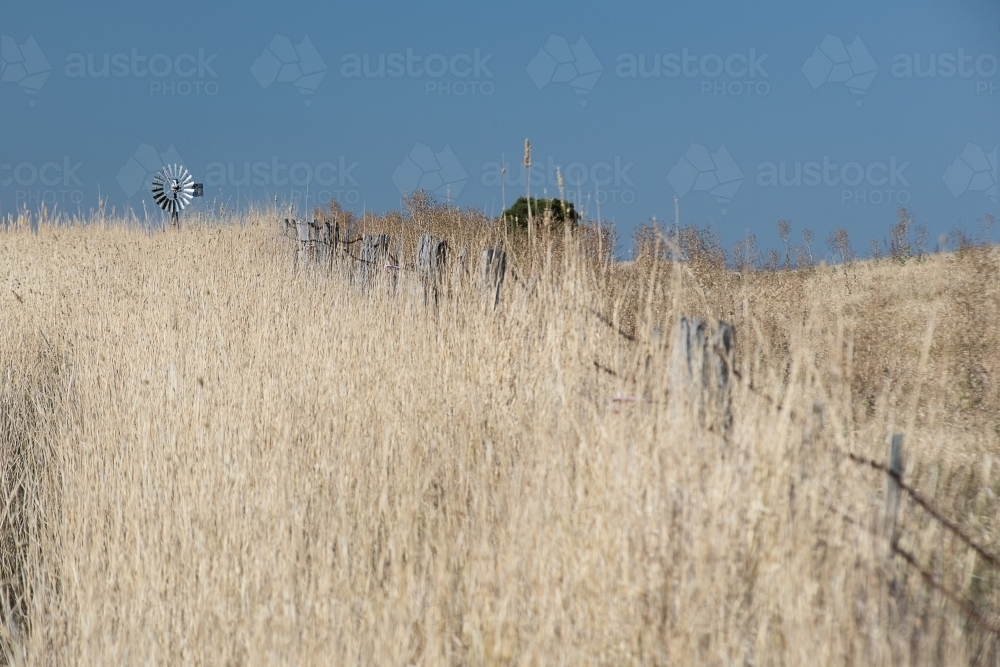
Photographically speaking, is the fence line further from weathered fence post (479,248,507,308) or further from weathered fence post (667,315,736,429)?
weathered fence post (479,248,507,308)

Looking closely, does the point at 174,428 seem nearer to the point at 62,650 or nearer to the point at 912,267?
the point at 62,650

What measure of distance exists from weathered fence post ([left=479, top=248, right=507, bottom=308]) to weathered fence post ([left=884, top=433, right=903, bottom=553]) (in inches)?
145

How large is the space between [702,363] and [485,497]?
88 centimetres

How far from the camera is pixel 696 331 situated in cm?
285

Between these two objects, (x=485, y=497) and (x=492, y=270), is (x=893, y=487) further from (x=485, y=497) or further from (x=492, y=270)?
(x=492, y=270)

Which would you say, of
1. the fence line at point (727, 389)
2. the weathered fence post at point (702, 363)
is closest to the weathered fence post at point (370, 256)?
the fence line at point (727, 389)

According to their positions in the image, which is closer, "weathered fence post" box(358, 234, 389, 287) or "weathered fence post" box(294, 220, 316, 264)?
"weathered fence post" box(358, 234, 389, 287)

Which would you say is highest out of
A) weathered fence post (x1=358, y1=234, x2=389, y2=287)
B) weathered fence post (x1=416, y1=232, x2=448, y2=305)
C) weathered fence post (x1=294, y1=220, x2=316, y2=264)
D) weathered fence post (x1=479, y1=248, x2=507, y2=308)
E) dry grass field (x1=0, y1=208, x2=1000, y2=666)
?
weathered fence post (x1=294, y1=220, x2=316, y2=264)

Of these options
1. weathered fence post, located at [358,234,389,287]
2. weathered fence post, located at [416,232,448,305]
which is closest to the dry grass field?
weathered fence post, located at [416,232,448,305]

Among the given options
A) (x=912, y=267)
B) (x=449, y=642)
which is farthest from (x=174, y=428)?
(x=912, y=267)

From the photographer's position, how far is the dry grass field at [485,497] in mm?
2309

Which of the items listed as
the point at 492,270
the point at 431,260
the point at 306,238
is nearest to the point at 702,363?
the point at 492,270

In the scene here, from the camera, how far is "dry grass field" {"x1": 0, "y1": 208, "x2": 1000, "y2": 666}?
2309 mm

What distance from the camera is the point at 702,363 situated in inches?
111
